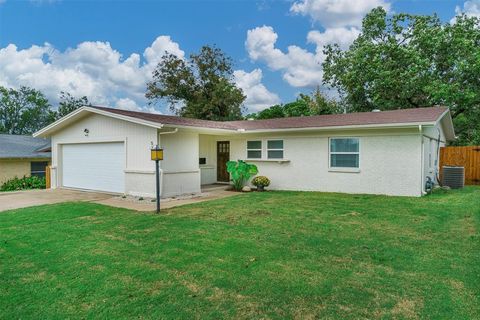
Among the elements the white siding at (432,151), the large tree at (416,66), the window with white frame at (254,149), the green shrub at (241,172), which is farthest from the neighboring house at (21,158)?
the white siding at (432,151)

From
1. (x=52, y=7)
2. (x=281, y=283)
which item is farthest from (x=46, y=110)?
(x=281, y=283)

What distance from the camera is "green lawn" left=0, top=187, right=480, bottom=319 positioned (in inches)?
126

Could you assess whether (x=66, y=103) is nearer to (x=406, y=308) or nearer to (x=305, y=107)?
(x=305, y=107)

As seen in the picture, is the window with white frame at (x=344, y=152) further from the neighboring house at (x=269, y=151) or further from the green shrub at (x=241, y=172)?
the green shrub at (x=241, y=172)

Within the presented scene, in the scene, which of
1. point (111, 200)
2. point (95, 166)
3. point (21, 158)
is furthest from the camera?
point (21, 158)

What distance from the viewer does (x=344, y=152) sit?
11.6 meters

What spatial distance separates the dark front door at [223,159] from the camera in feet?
48.4

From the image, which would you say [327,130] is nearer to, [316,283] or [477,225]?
[477,225]

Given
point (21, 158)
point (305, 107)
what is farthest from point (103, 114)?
point (305, 107)

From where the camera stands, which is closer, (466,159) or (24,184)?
(466,159)

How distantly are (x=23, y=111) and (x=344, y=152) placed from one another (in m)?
45.7

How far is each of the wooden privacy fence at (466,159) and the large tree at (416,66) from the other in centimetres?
421

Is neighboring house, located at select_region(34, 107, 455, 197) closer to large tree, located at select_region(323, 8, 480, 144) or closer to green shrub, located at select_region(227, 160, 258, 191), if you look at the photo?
green shrub, located at select_region(227, 160, 258, 191)

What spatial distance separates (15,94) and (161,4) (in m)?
37.3
